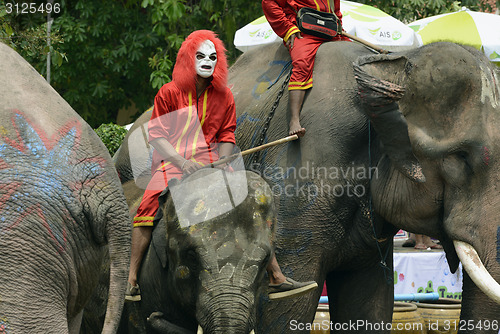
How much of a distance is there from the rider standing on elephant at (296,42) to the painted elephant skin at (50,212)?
77.7 inches

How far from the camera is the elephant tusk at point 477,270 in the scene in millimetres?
4750

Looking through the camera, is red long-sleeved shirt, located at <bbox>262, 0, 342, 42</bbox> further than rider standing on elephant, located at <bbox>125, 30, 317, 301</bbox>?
Yes

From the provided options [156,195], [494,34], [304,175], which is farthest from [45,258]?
[494,34]

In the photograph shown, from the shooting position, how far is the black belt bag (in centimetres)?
551

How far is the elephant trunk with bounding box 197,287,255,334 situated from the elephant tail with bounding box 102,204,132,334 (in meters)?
0.61

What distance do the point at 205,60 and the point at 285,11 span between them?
3.18ft

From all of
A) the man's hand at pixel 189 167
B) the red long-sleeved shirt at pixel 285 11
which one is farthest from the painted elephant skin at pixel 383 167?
the man's hand at pixel 189 167

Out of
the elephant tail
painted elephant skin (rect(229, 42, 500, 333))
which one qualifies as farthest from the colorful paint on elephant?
painted elephant skin (rect(229, 42, 500, 333))

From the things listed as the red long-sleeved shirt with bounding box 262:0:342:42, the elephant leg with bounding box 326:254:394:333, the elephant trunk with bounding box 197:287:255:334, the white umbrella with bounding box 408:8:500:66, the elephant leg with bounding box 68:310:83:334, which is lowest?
the elephant leg with bounding box 326:254:394:333

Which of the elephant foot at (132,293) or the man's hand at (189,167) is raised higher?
the man's hand at (189,167)

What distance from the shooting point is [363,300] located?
577cm

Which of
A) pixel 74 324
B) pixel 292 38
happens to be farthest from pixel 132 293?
pixel 292 38

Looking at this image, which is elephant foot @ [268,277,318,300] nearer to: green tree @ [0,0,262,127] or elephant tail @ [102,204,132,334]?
elephant tail @ [102,204,132,334]

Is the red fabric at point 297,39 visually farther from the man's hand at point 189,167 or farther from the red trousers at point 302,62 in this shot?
the man's hand at point 189,167
